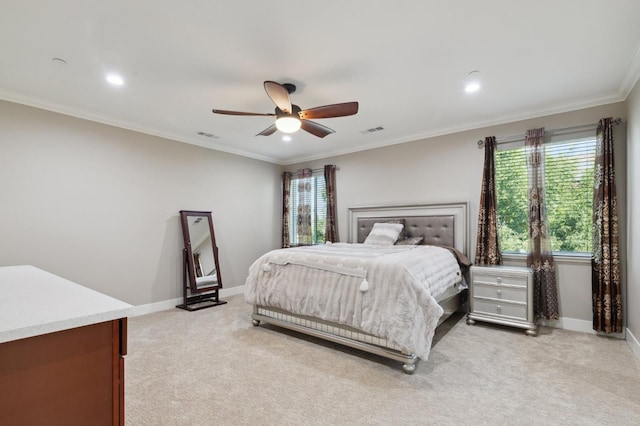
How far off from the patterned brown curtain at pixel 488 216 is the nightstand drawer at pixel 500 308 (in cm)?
56

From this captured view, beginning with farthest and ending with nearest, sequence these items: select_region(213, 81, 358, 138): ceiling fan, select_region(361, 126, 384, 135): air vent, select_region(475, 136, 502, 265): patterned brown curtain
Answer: select_region(361, 126, 384, 135): air vent, select_region(475, 136, 502, 265): patterned brown curtain, select_region(213, 81, 358, 138): ceiling fan

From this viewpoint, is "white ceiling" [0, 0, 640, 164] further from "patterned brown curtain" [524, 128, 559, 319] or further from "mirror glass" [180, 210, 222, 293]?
"mirror glass" [180, 210, 222, 293]

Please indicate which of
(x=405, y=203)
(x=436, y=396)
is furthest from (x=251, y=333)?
(x=405, y=203)

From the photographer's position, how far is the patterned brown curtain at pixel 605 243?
10.4 ft

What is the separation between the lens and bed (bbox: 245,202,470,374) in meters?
2.52

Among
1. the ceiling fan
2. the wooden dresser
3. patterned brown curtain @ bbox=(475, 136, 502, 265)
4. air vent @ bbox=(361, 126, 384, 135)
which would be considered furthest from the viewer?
air vent @ bbox=(361, 126, 384, 135)

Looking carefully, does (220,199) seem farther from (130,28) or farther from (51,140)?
(130,28)

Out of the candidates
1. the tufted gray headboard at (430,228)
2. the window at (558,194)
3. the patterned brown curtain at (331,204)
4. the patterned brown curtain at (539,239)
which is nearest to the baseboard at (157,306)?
the patterned brown curtain at (331,204)

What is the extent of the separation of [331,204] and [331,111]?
9.38 ft

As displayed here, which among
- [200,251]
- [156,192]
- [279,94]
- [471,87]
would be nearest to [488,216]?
[471,87]

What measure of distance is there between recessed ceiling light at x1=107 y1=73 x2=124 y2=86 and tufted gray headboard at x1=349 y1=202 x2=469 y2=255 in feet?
12.3

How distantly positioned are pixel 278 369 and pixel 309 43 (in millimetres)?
2658

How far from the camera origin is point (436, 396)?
2.16 meters

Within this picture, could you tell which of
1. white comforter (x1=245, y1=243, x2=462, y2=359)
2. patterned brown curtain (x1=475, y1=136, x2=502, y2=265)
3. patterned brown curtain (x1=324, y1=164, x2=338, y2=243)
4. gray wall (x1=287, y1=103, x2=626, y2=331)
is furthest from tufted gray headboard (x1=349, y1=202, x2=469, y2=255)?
white comforter (x1=245, y1=243, x2=462, y2=359)
